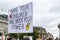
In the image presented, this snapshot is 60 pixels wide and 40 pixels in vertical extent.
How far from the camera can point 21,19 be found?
1404 centimetres

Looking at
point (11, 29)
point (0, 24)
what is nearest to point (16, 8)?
point (11, 29)

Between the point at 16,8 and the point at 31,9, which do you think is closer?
the point at 31,9

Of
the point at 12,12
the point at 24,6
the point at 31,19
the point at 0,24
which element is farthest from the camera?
the point at 0,24

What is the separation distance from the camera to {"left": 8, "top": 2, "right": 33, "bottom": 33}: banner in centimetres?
1318

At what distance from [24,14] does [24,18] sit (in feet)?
0.75

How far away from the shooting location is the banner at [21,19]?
43.2 feet

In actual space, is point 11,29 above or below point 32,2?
below

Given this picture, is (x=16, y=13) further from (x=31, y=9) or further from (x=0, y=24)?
(x=0, y=24)

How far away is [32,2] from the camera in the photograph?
13125mm

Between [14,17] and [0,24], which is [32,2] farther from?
[0,24]

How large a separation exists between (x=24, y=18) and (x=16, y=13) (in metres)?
0.91

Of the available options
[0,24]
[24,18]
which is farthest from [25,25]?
[0,24]

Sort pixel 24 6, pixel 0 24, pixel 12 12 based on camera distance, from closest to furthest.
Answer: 1. pixel 24 6
2. pixel 12 12
3. pixel 0 24

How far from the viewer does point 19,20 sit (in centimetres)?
1417
